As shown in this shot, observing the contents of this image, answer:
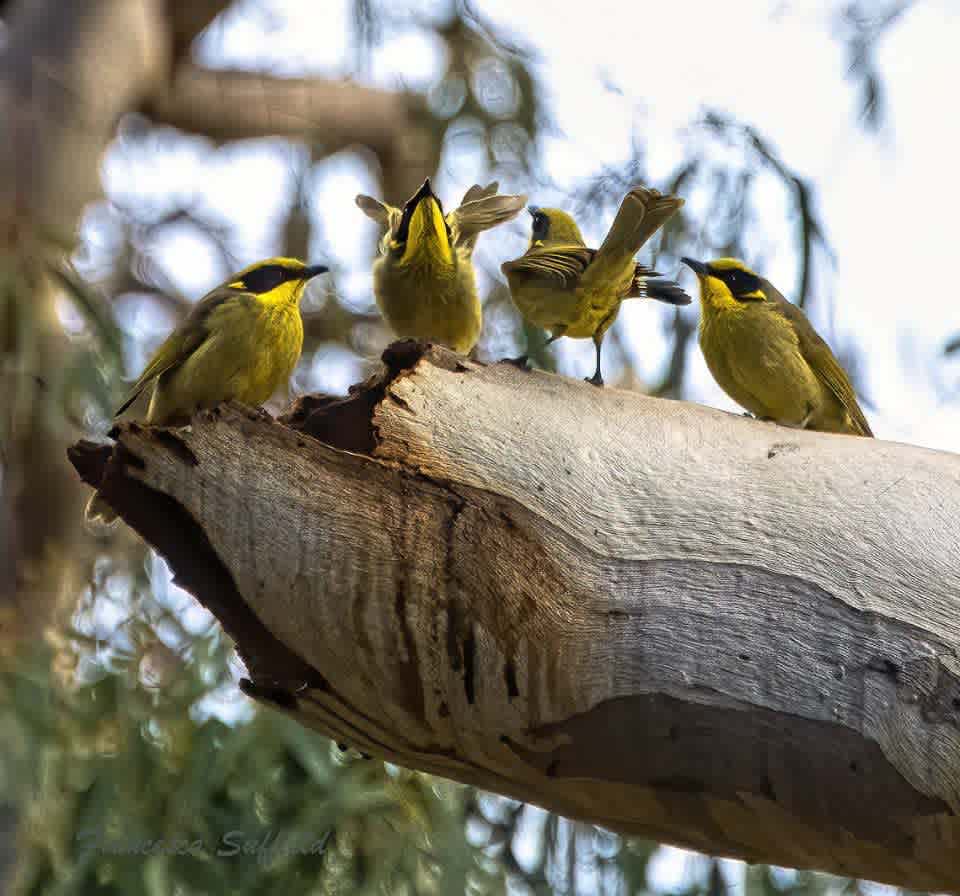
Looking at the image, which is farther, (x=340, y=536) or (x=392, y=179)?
(x=392, y=179)

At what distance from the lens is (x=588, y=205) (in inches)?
148

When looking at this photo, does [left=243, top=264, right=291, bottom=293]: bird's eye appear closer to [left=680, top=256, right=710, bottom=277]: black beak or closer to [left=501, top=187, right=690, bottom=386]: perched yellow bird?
[left=501, top=187, right=690, bottom=386]: perched yellow bird

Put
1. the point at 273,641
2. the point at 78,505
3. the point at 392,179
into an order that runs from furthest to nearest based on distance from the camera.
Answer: the point at 392,179 → the point at 78,505 → the point at 273,641

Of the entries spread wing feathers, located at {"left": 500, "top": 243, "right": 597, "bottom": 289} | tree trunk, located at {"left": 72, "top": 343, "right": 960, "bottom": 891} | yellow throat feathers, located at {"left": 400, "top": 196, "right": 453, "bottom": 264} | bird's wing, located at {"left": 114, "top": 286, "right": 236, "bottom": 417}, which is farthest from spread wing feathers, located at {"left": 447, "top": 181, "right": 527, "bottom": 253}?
tree trunk, located at {"left": 72, "top": 343, "right": 960, "bottom": 891}

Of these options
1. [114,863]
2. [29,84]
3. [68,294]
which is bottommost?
[114,863]

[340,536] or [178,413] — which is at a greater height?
[340,536]

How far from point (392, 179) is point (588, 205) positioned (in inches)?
82.3

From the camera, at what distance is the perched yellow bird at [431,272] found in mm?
3072

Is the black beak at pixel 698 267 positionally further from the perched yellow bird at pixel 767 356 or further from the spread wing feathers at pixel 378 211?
the spread wing feathers at pixel 378 211

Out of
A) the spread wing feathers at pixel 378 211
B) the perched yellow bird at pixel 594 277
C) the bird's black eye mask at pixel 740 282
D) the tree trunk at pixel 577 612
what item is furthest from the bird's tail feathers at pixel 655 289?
the tree trunk at pixel 577 612

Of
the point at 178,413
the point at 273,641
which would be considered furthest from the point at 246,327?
the point at 273,641

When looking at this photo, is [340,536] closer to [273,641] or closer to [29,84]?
Answer: [273,641]

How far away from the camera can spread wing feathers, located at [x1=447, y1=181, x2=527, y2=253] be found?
3279 mm

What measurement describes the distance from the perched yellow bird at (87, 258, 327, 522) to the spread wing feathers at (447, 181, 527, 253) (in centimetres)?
47
